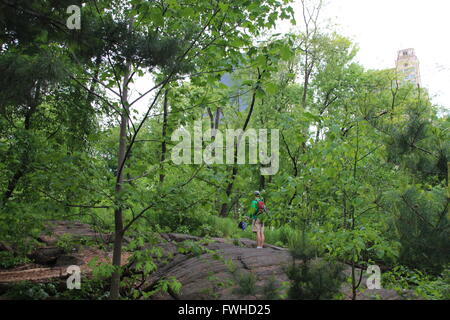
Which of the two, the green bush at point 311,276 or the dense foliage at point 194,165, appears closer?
the green bush at point 311,276

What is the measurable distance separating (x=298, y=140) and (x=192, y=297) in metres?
2.60

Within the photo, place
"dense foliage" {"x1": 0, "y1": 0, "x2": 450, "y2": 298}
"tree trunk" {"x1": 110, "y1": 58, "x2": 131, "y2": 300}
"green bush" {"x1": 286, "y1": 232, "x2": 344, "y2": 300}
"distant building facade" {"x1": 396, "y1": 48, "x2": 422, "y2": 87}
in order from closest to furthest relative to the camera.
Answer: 1. "green bush" {"x1": 286, "y1": 232, "x2": 344, "y2": 300}
2. "dense foliage" {"x1": 0, "y1": 0, "x2": 450, "y2": 298}
3. "tree trunk" {"x1": 110, "y1": 58, "x2": 131, "y2": 300}
4. "distant building facade" {"x1": 396, "y1": 48, "x2": 422, "y2": 87}

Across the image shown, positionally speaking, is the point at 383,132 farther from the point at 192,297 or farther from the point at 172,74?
the point at 192,297

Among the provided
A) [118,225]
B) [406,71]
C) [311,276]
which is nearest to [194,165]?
[118,225]

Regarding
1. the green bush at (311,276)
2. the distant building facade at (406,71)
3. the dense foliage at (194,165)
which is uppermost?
the distant building facade at (406,71)

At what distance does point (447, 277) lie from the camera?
3670mm

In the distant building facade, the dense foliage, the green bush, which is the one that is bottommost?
the green bush

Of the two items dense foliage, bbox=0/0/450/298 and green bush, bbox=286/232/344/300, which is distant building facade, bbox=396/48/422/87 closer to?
dense foliage, bbox=0/0/450/298

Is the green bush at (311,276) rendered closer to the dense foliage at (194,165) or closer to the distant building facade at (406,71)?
the dense foliage at (194,165)

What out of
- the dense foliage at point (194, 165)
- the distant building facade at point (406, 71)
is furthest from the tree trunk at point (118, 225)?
the distant building facade at point (406, 71)

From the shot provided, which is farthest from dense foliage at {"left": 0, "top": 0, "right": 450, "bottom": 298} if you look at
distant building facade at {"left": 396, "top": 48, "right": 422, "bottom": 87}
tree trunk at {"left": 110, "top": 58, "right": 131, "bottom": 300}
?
distant building facade at {"left": 396, "top": 48, "right": 422, "bottom": 87}

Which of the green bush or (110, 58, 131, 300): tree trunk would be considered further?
(110, 58, 131, 300): tree trunk

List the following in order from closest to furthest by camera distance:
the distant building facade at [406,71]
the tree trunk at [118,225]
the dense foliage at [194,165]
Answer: the dense foliage at [194,165] < the tree trunk at [118,225] < the distant building facade at [406,71]
